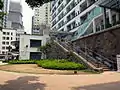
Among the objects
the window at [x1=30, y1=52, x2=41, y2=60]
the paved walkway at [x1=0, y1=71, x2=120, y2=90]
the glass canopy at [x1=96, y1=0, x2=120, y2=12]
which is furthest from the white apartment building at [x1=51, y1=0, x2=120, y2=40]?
the paved walkway at [x1=0, y1=71, x2=120, y2=90]

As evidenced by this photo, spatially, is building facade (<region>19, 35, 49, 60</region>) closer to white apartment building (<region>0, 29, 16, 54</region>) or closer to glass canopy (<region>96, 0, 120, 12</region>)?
glass canopy (<region>96, 0, 120, 12</region>)

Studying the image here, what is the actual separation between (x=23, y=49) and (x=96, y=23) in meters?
16.8

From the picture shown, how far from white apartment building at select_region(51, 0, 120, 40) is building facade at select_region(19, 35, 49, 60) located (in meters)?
8.15

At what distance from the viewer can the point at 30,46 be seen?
36.7m

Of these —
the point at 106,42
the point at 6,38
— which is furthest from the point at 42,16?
the point at 106,42

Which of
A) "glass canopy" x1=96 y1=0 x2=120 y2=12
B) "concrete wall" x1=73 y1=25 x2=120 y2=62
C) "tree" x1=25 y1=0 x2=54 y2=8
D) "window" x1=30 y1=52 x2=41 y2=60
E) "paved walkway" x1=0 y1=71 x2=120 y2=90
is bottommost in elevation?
"paved walkway" x1=0 y1=71 x2=120 y2=90

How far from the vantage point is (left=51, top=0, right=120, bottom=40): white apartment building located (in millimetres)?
25500

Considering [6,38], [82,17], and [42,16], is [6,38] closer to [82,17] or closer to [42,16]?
[42,16]

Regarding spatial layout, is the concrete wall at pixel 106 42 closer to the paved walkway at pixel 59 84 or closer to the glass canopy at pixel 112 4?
the glass canopy at pixel 112 4

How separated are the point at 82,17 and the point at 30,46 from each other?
1387cm

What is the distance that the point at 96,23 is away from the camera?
26.5 meters

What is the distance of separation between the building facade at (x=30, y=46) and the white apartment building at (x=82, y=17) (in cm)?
815

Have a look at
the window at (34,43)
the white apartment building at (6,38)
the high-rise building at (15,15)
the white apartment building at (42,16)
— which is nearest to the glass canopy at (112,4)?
the window at (34,43)

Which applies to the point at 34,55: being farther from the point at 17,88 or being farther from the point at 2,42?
the point at 2,42
